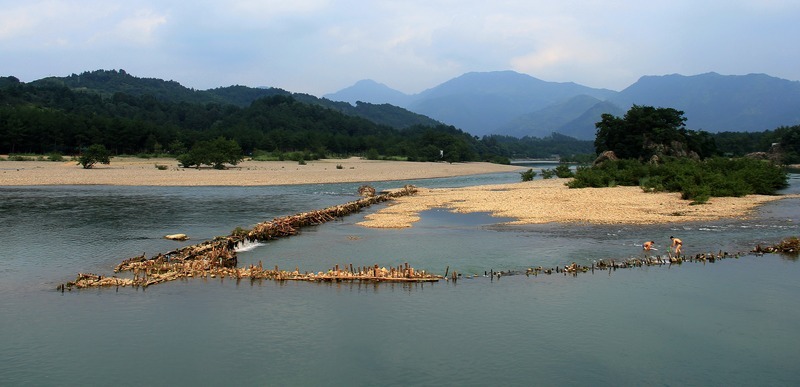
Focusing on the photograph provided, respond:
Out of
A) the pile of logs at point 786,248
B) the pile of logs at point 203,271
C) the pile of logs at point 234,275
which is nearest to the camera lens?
the pile of logs at point 234,275

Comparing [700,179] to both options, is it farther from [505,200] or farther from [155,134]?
[155,134]

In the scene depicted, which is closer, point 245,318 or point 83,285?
point 245,318

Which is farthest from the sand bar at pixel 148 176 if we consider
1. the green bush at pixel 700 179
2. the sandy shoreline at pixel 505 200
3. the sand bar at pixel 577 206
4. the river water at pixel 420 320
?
the river water at pixel 420 320

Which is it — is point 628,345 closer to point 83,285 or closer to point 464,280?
point 464,280

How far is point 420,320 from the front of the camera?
18.0 meters

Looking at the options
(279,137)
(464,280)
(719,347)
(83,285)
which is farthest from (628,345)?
(279,137)

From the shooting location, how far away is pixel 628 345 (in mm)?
15922

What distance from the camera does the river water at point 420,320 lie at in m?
14.4

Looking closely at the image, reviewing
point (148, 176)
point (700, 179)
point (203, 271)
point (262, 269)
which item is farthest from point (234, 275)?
point (148, 176)

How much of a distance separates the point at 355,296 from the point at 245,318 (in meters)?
4.03

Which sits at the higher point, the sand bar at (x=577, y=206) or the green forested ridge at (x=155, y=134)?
the green forested ridge at (x=155, y=134)

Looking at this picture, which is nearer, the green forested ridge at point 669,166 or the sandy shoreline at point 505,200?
the sandy shoreline at point 505,200

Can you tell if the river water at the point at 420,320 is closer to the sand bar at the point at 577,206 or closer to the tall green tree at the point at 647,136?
the sand bar at the point at 577,206

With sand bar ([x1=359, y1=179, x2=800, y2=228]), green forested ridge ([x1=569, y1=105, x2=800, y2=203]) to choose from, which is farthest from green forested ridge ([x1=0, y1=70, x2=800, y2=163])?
sand bar ([x1=359, y1=179, x2=800, y2=228])
